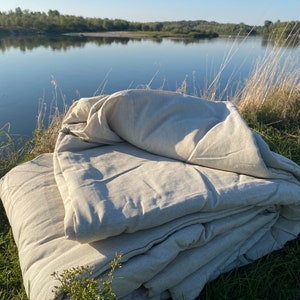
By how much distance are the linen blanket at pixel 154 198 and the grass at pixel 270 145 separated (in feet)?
0.22

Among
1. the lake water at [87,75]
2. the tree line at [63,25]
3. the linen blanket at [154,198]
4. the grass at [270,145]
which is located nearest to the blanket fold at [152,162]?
the linen blanket at [154,198]

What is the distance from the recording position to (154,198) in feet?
3.94

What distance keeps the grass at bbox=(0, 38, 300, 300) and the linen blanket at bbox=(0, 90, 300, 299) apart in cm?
7

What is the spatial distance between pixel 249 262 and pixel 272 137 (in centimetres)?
150

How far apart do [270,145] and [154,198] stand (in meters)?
1.59

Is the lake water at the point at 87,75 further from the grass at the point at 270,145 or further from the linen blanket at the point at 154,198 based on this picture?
the linen blanket at the point at 154,198

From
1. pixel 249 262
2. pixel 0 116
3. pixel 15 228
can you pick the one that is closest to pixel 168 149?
pixel 249 262

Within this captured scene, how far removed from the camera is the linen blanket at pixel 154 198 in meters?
1.09

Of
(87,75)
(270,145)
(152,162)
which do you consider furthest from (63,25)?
(152,162)

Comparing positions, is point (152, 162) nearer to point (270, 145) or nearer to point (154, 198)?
point (154, 198)

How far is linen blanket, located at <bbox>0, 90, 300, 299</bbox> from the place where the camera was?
3.59 feet

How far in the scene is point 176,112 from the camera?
1710 mm

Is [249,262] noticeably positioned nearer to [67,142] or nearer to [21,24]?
[67,142]

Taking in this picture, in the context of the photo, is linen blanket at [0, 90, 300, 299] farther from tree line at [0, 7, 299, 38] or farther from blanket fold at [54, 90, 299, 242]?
tree line at [0, 7, 299, 38]
